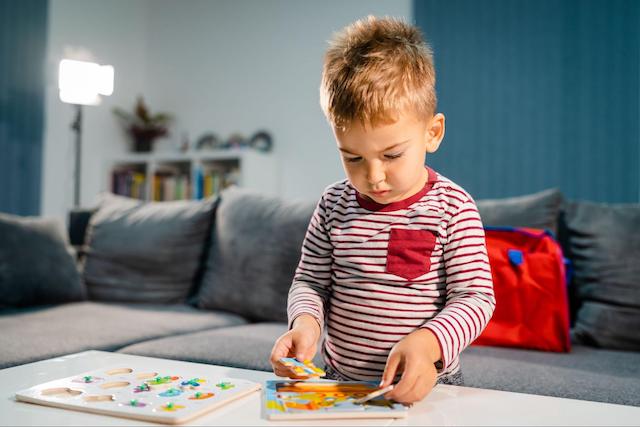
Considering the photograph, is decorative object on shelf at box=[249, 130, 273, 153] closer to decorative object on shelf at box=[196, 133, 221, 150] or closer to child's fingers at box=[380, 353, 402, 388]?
decorative object on shelf at box=[196, 133, 221, 150]

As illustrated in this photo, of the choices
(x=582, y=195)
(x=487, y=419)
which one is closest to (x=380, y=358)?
(x=487, y=419)

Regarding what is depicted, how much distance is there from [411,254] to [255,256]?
1.25m

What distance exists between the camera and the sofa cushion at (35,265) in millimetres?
2117

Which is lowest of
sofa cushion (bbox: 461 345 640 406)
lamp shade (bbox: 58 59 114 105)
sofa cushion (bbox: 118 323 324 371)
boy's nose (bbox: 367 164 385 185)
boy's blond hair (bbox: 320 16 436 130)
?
sofa cushion (bbox: 118 323 324 371)

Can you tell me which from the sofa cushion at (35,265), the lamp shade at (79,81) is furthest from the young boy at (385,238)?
the lamp shade at (79,81)

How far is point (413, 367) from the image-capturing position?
71cm

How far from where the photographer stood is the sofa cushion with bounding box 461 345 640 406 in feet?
3.99

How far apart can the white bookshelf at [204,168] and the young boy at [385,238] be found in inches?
118

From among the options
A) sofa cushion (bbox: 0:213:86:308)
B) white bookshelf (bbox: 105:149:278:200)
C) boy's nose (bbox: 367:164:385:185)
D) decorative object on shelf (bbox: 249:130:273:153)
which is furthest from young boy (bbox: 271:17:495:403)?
decorative object on shelf (bbox: 249:130:273:153)

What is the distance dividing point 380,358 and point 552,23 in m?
3.06

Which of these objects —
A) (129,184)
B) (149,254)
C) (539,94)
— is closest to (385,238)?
(149,254)

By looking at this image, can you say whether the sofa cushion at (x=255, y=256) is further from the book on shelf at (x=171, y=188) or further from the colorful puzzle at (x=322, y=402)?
the book on shelf at (x=171, y=188)

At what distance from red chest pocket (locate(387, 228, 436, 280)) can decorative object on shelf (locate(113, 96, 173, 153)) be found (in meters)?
3.82

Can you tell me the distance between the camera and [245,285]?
211cm
